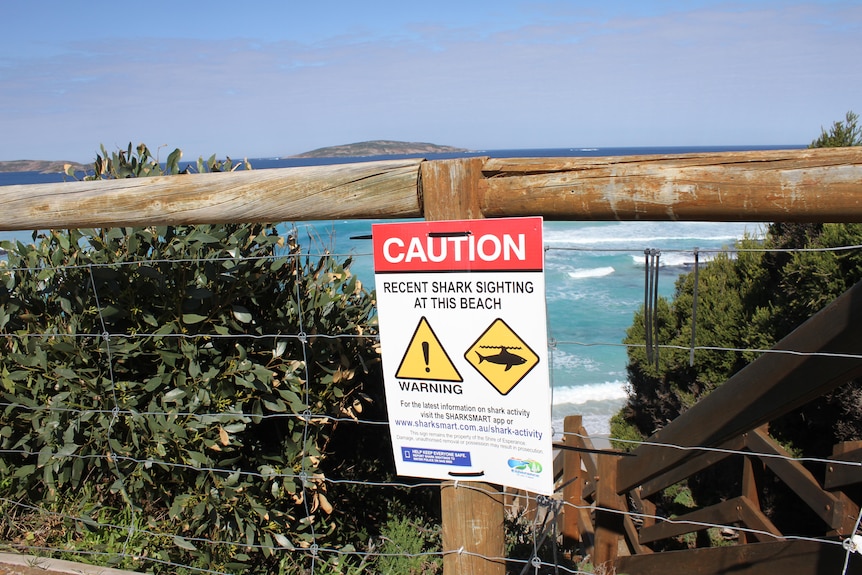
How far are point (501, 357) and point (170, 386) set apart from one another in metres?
1.87

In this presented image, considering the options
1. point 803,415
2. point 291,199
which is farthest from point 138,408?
point 803,415

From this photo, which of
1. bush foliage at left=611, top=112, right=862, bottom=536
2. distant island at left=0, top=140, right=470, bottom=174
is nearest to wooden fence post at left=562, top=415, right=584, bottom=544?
bush foliage at left=611, top=112, right=862, bottom=536

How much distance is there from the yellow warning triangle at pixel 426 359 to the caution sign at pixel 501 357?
2.8 inches

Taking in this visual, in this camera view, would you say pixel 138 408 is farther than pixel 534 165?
Yes

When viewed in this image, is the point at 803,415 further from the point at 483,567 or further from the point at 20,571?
the point at 20,571

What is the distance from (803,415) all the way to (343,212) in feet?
21.4

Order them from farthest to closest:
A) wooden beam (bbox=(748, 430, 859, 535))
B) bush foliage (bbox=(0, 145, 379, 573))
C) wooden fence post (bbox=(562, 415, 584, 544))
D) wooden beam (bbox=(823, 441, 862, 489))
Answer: wooden fence post (bbox=(562, 415, 584, 544))
wooden beam (bbox=(748, 430, 859, 535))
wooden beam (bbox=(823, 441, 862, 489))
bush foliage (bbox=(0, 145, 379, 573))

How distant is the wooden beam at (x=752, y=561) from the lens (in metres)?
2.52

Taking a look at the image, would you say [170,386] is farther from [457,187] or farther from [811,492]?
[811,492]

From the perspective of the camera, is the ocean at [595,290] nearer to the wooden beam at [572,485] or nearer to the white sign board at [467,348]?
the white sign board at [467,348]

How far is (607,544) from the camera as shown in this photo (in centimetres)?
436

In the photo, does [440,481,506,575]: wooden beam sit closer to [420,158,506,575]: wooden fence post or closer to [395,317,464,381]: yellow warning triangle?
[420,158,506,575]: wooden fence post

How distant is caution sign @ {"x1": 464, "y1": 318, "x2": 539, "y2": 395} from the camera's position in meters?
1.79

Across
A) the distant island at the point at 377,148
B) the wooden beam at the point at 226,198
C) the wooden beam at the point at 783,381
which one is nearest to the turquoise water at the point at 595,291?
the wooden beam at the point at 226,198
